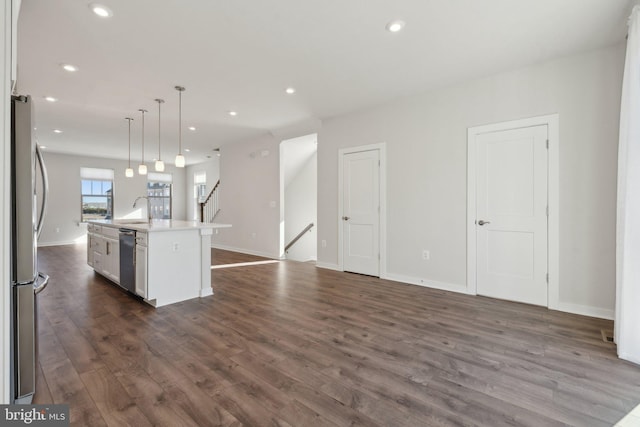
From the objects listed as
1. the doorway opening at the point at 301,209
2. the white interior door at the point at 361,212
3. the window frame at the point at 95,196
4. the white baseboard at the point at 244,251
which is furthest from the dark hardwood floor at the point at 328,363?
the window frame at the point at 95,196

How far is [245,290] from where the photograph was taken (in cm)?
412

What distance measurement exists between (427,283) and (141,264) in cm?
368

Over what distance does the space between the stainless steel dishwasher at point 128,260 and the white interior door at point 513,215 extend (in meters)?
4.25

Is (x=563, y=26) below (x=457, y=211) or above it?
above

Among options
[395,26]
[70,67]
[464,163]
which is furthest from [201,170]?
[395,26]

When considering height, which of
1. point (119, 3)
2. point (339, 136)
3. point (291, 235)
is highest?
point (119, 3)

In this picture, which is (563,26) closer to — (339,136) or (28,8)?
(339,136)

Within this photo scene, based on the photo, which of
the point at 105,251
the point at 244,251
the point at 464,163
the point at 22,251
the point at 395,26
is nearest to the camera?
the point at 22,251

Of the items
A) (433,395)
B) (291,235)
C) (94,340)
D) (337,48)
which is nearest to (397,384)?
(433,395)

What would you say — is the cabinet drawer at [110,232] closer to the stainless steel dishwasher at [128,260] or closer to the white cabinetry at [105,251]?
the white cabinetry at [105,251]

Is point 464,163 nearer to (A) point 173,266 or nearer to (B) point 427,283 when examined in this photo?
(B) point 427,283

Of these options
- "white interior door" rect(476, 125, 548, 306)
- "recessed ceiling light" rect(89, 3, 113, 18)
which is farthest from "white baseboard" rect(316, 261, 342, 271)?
"recessed ceiling light" rect(89, 3, 113, 18)

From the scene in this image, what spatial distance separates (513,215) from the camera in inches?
142

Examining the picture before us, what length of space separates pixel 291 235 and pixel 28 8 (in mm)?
6112
